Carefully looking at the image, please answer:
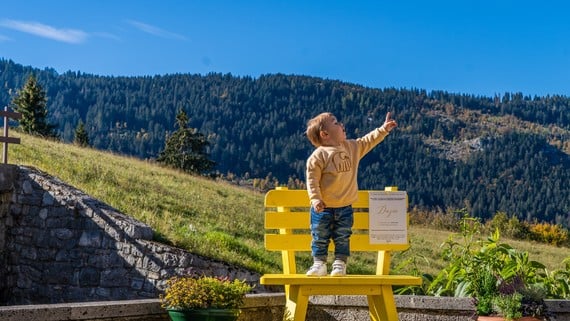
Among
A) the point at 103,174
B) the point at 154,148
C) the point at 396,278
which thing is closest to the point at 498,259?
the point at 396,278

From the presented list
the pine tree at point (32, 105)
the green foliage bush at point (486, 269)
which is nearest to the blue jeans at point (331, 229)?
the green foliage bush at point (486, 269)

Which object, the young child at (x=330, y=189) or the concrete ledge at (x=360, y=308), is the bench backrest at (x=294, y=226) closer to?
the young child at (x=330, y=189)

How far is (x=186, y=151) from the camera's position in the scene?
183 feet

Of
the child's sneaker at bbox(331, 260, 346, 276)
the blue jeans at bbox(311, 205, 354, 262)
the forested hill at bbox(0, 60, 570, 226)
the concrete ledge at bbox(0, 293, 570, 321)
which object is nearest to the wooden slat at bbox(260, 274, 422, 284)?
the child's sneaker at bbox(331, 260, 346, 276)

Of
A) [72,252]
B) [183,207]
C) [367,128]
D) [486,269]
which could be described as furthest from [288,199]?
[367,128]

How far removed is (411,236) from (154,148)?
120 m

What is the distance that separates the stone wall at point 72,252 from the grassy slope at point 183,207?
810 mm

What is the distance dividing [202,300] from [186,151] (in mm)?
49890

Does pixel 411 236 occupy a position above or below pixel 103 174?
below

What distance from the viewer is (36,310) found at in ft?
19.2

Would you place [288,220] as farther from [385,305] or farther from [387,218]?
[385,305]

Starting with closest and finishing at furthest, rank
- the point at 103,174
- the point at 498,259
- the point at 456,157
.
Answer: the point at 498,259 → the point at 103,174 → the point at 456,157

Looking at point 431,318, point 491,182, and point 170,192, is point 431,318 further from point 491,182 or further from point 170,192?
point 491,182

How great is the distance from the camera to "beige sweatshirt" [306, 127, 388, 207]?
6387 millimetres
